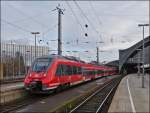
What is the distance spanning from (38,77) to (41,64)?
4.70ft

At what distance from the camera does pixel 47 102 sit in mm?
20422

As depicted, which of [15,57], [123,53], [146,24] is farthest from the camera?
[123,53]

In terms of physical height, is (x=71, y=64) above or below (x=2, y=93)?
above

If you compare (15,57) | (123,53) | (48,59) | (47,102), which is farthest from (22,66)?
(123,53)

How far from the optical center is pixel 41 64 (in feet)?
78.8

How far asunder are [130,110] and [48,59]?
26.6 feet

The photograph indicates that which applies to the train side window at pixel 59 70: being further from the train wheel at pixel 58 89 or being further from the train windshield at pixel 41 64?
the train wheel at pixel 58 89

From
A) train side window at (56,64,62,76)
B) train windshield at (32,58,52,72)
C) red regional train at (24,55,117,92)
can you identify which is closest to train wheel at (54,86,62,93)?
red regional train at (24,55,117,92)

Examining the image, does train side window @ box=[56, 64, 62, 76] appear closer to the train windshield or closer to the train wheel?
the train windshield

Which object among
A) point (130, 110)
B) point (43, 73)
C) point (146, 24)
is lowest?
point (130, 110)

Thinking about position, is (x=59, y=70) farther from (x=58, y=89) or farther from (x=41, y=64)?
(x=41, y=64)

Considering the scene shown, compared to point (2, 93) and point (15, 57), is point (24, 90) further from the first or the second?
point (15, 57)

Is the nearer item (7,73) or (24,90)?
(24,90)

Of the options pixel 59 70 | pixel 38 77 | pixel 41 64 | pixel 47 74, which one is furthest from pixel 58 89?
pixel 38 77
